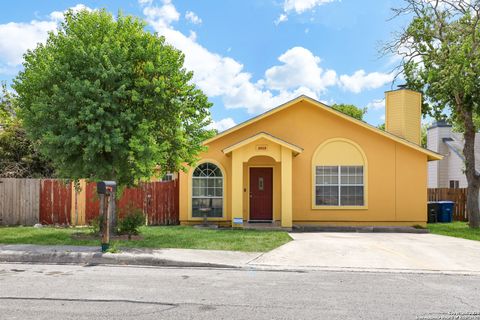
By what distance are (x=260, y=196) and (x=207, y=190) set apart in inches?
89.4

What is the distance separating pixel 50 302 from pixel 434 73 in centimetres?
1984

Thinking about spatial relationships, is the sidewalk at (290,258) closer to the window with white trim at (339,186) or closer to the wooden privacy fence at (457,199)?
the window with white trim at (339,186)

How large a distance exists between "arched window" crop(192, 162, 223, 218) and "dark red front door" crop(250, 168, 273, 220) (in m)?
1.37

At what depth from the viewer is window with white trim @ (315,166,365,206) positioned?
59.0ft

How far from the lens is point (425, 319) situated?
546 centimetres

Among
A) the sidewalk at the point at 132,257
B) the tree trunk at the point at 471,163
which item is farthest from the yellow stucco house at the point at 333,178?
the sidewalk at the point at 132,257

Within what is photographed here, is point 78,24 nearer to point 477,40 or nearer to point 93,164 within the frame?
point 93,164

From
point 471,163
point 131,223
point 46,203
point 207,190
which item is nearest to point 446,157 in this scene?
point 471,163

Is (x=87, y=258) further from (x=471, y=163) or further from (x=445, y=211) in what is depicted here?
(x=445, y=211)

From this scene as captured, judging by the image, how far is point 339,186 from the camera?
59.1 ft

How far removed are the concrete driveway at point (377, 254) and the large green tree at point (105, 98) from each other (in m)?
4.55

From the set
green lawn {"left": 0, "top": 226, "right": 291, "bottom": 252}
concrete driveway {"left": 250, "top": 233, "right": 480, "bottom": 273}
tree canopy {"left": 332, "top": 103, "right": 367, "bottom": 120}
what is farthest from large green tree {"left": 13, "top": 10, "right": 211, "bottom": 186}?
tree canopy {"left": 332, "top": 103, "right": 367, "bottom": 120}

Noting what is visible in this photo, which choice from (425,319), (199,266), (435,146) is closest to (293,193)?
(199,266)

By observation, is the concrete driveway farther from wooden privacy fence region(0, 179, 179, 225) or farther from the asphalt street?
wooden privacy fence region(0, 179, 179, 225)
